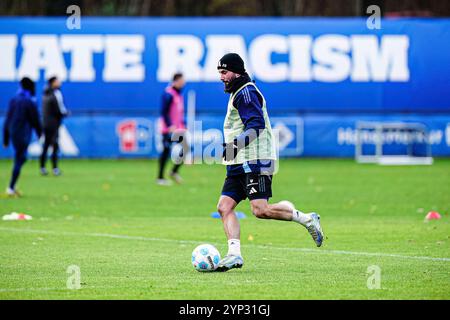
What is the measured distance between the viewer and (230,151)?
11.0 meters

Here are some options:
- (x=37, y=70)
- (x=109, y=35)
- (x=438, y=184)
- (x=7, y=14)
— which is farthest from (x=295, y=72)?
(x=7, y=14)

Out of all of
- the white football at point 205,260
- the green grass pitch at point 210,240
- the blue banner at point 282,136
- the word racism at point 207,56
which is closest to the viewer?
the green grass pitch at point 210,240

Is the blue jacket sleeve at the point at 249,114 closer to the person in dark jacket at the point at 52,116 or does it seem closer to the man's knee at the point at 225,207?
the man's knee at the point at 225,207

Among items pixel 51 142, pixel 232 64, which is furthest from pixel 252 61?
pixel 232 64

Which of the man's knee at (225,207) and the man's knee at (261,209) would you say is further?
the man's knee at (225,207)

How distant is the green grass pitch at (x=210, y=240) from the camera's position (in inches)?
381

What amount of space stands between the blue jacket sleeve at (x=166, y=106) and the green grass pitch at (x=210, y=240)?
5.16 ft

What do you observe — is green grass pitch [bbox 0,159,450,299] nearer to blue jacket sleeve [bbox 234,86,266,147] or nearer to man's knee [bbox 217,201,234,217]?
man's knee [bbox 217,201,234,217]

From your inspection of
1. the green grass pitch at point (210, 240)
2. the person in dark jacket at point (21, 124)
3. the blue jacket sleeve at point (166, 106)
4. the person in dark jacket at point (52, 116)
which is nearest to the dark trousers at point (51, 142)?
the person in dark jacket at point (52, 116)

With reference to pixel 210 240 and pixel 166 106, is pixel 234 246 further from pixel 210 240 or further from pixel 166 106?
pixel 166 106

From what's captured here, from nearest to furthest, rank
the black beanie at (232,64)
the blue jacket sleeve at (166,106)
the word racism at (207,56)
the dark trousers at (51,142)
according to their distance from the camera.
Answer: the black beanie at (232,64), the blue jacket sleeve at (166,106), the dark trousers at (51,142), the word racism at (207,56)

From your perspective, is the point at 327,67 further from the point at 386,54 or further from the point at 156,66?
the point at 156,66

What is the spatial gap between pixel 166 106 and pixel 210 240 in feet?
34.1

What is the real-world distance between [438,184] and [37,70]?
51.3ft
